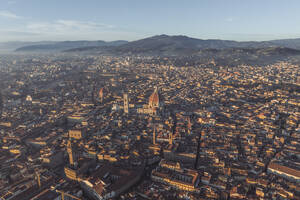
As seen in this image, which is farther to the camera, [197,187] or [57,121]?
[57,121]

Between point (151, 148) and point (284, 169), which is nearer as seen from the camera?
point (284, 169)

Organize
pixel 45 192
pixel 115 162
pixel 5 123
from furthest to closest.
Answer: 1. pixel 5 123
2. pixel 115 162
3. pixel 45 192

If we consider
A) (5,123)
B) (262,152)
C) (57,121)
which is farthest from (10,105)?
(262,152)

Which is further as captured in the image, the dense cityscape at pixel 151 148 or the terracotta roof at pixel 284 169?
the terracotta roof at pixel 284 169

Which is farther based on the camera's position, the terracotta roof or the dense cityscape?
the terracotta roof

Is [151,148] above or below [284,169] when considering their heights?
below

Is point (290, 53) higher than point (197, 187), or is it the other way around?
point (290, 53)

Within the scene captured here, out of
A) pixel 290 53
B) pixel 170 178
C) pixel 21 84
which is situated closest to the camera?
pixel 170 178

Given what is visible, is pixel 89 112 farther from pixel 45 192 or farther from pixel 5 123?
pixel 45 192
